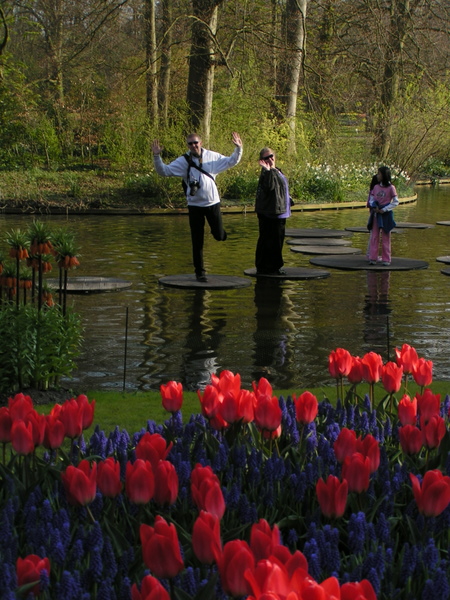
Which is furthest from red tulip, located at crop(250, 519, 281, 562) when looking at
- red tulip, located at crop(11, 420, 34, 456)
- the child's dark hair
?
the child's dark hair

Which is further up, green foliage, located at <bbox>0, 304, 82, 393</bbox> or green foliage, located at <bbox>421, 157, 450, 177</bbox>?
green foliage, located at <bbox>421, 157, 450, 177</bbox>

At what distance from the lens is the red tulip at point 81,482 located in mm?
3002

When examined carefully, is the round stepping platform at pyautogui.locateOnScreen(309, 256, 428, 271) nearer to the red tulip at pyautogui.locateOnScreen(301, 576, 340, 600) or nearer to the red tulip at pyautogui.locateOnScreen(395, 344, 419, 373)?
the red tulip at pyautogui.locateOnScreen(395, 344, 419, 373)

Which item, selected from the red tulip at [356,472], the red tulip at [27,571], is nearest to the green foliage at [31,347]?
the red tulip at [356,472]

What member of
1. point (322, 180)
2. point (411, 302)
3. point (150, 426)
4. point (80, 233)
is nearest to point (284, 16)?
point (322, 180)

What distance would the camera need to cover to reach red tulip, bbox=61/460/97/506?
9.85 ft

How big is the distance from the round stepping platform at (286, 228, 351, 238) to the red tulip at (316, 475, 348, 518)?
20202mm

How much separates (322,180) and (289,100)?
11.8 ft

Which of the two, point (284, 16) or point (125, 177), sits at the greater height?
point (284, 16)

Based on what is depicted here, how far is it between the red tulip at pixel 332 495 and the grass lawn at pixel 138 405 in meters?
3.18

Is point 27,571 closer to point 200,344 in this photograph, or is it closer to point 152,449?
point 152,449

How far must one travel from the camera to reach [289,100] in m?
36.5

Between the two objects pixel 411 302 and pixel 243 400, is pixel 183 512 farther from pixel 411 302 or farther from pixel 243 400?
pixel 411 302

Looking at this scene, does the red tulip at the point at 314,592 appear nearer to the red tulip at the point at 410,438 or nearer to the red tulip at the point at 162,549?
the red tulip at the point at 162,549
